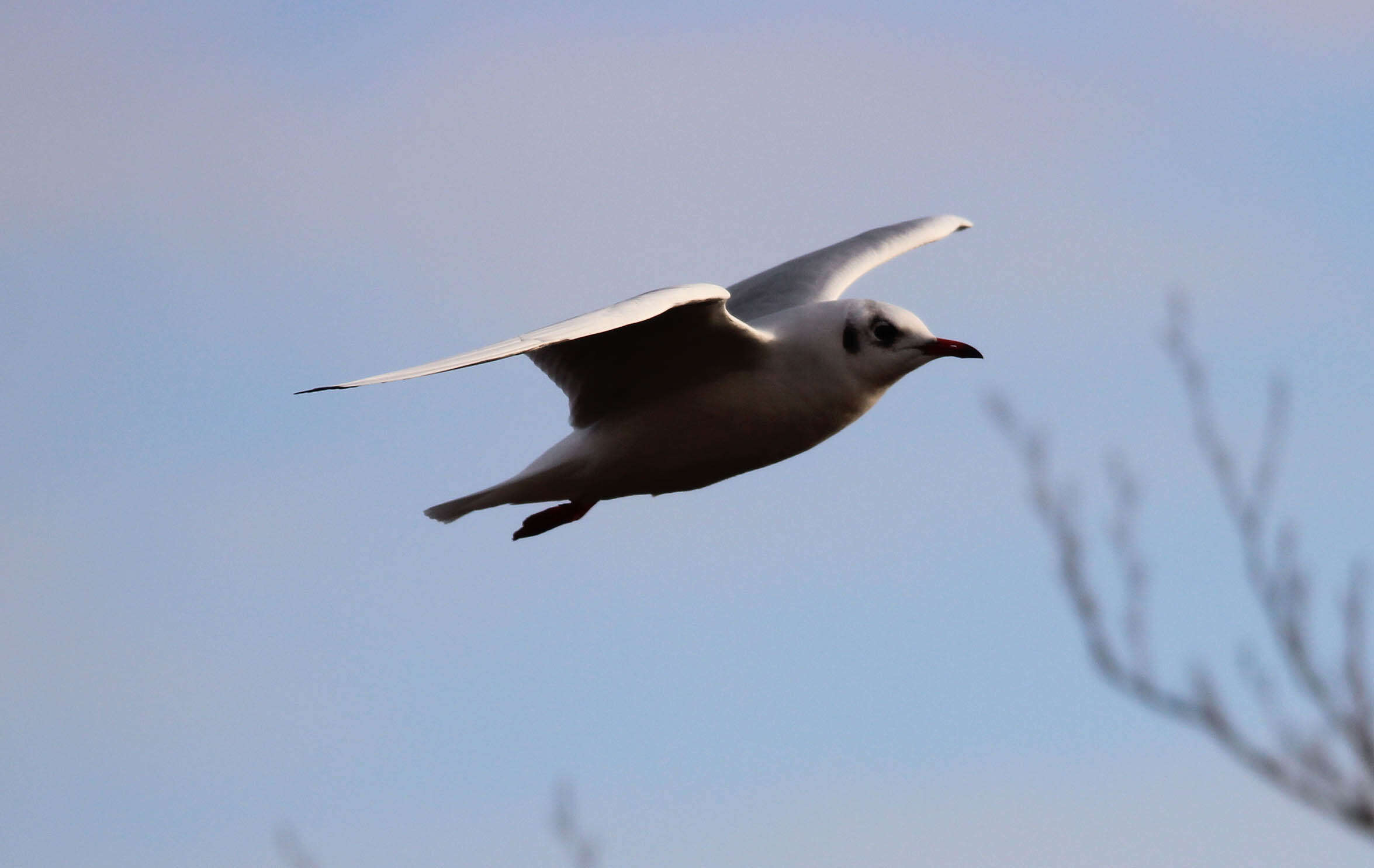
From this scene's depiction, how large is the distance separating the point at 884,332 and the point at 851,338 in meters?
0.14

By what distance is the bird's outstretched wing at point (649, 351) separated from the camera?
19.3ft

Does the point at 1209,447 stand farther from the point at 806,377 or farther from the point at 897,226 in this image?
the point at 897,226

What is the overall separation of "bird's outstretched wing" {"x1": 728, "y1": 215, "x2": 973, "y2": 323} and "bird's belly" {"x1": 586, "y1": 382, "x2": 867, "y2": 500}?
994 millimetres

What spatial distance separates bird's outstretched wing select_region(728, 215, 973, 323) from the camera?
7.79 m

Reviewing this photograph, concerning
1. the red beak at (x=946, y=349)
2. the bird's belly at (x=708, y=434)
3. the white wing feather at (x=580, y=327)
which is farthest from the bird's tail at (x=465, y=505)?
the red beak at (x=946, y=349)

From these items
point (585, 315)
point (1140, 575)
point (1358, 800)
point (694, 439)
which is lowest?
point (1358, 800)

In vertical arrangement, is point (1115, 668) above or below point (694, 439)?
below

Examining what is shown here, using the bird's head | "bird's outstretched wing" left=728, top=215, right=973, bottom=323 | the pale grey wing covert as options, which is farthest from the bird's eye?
"bird's outstretched wing" left=728, top=215, right=973, bottom=323

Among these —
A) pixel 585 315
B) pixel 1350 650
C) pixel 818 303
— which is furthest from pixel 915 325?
pixel 1350 650

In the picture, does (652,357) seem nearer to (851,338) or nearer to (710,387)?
(710,387)

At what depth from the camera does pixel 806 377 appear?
6453 millimetres

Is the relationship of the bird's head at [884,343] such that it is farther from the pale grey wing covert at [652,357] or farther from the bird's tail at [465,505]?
the bird's tail at [465,505]

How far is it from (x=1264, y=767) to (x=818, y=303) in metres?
3.48

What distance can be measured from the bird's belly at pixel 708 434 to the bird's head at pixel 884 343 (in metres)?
0.19
